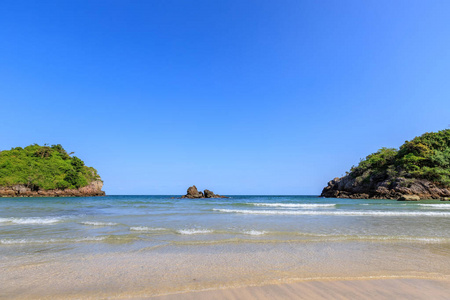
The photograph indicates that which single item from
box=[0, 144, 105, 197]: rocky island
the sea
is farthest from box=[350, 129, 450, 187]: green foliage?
box=[0, 144, 105, 197]: rocky island

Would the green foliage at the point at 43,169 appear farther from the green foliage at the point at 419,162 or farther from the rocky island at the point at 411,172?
the green foliage at the point at 419,162

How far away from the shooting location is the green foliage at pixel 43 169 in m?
66.0

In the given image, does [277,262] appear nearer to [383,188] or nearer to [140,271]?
[140,271]

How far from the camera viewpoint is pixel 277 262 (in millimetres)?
5133

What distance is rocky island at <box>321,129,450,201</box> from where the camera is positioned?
4778 cm

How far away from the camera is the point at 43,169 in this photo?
2857 inches

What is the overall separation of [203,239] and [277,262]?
329cm

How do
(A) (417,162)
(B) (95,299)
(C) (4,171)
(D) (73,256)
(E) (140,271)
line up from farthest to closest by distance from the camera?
(C) (4,171) < (A) (417,162) < (D) (73,256) < (E) (140,271) < (B) (95,299)

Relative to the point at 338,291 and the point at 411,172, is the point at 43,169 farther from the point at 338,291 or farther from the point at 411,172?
the point at 411,172

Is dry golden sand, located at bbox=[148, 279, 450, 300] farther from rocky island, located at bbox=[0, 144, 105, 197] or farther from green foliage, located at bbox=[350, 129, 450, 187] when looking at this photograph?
rocky island, located at bbox=[0, 144, 105, 197]

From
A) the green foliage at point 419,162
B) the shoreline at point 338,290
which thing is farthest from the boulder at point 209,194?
the shoreline at point 338,290

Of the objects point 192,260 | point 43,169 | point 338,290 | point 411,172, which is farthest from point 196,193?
point 338,290

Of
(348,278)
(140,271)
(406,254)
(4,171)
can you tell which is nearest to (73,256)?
(140,271)

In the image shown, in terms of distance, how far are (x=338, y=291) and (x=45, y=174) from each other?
92.1m
